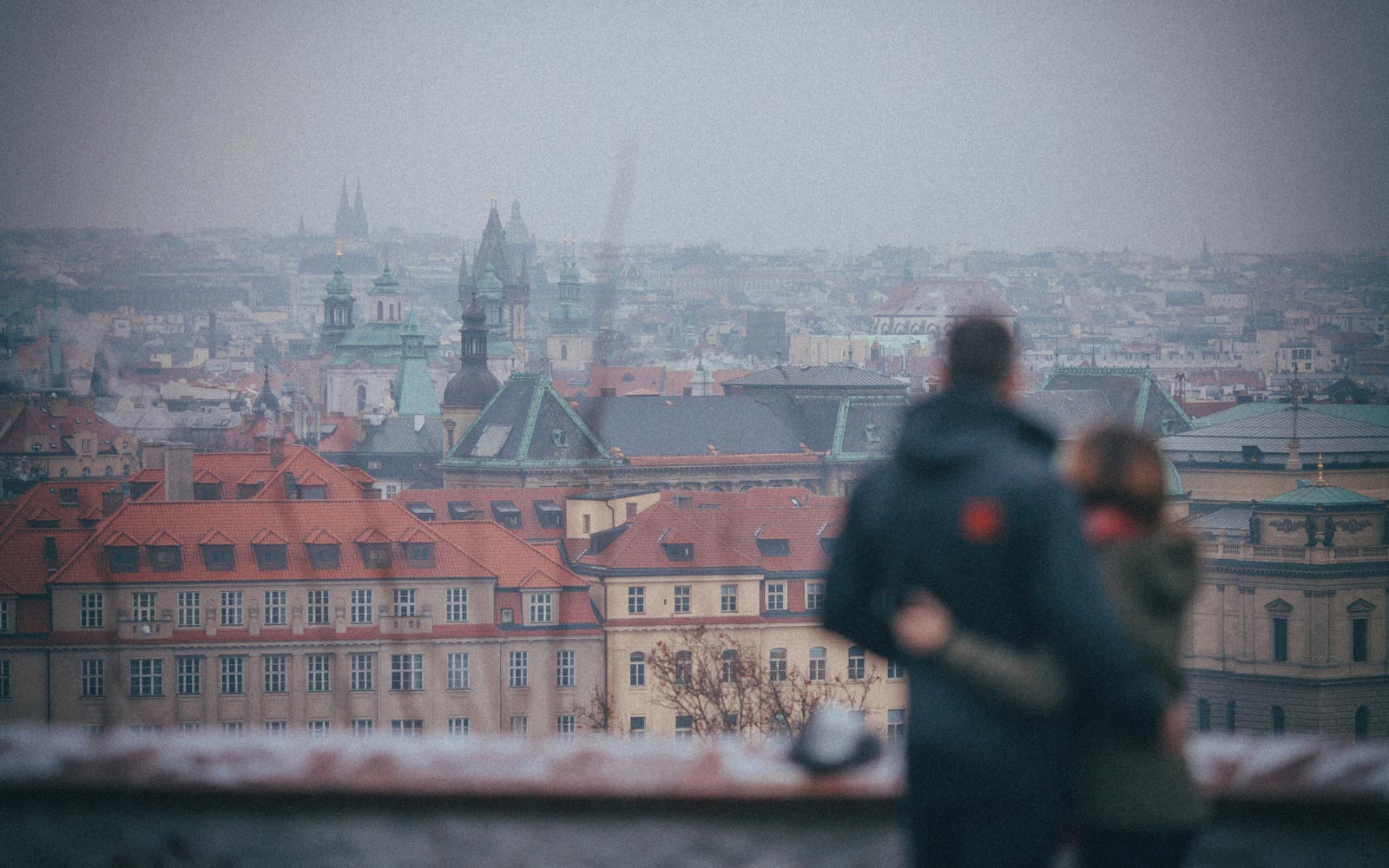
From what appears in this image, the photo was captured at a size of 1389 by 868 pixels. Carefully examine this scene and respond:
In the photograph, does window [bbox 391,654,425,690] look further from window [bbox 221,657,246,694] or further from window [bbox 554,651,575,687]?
window [bbox 221,657,246,694]

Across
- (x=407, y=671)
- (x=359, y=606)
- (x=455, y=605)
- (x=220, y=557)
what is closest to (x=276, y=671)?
(x=359, y=606)

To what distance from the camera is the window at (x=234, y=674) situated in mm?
33500

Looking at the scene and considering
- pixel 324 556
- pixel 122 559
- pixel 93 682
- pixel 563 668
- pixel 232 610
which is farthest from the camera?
pixel 324 556

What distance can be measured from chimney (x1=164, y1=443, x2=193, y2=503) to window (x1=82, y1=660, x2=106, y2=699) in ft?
31.2

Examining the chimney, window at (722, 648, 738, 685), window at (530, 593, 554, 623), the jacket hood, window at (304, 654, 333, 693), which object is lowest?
window at (304, 654, 333, 693)

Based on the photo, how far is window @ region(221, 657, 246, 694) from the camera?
33500mm

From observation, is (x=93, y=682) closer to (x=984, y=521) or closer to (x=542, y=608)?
(x=542, y=608)

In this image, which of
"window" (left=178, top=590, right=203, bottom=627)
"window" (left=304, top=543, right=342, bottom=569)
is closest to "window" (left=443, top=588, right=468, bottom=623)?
"window" (left=304, top=543, right=342, bottom=569)

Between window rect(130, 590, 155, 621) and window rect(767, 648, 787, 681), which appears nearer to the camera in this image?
window rect(767, 648, 787, 681)

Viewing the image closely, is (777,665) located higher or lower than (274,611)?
lower

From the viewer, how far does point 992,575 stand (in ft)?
7.98

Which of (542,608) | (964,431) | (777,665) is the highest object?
(964,431)

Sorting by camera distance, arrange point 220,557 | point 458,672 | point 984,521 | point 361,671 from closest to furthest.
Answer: point 984,521, point 361,671, point 458,672, point 220,557

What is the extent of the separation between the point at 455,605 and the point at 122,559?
6.23 meters
